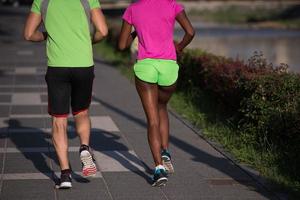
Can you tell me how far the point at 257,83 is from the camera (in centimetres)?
870

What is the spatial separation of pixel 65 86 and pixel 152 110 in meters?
0.85

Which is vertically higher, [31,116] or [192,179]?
[192,179]

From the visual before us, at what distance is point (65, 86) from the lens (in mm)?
6609

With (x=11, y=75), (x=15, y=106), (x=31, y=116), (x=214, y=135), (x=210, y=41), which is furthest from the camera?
(x=210, y=41)

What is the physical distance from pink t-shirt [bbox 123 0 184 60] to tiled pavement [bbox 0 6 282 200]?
4.01 ft

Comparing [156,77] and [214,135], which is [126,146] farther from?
[156,77]

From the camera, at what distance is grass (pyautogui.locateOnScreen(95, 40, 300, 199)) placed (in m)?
7.03

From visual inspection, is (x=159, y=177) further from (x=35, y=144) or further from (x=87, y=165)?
(x=35, y=144)

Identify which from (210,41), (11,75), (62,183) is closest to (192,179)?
(62,183)

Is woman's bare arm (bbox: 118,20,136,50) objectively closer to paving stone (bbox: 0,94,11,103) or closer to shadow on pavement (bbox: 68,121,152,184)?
shadow on pavement (bbox: 68,121,152,184)

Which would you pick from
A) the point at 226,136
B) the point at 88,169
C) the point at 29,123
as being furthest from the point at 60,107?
the point at 29,123

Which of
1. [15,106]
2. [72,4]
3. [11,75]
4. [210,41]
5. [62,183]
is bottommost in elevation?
[210,41]

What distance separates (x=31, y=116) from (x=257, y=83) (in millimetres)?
3631

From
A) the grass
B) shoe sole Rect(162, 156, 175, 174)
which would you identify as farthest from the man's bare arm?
the grass
